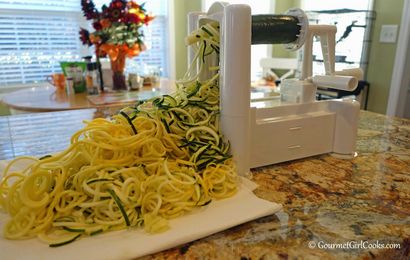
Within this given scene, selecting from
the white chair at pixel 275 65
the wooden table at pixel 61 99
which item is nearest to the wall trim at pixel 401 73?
the white chair at pixel 275 65

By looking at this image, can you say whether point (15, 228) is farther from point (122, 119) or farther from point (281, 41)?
point (281, 41)

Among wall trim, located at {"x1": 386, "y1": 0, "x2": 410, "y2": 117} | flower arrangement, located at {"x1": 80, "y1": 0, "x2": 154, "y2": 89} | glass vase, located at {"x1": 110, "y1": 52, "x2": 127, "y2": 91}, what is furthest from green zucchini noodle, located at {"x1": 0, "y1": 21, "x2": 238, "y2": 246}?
wall trim, located at {"x1": 386, "y1": 0, "x2": 410, "y2": 117}

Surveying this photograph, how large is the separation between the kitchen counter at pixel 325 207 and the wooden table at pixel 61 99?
2.77ft

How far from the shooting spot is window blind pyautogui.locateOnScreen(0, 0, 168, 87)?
2803 millimetres

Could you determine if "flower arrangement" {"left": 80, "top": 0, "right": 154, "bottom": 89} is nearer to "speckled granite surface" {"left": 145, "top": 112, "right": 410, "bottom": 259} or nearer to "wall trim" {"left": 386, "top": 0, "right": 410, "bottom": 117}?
"speckled granite surface" {"left": 145, "top": 112, "right": 410, "bottom": 259}

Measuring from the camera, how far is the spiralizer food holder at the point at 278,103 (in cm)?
56

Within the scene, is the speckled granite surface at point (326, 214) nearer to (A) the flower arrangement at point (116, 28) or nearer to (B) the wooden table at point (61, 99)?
(B) the wooden table at point (61, 99)

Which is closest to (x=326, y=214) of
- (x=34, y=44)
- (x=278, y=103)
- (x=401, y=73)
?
(x=278, y=103)

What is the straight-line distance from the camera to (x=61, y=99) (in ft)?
6.15

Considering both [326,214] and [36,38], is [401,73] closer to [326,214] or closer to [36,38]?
[326,214]

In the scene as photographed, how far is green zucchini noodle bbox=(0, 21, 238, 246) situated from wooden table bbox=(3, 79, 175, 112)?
119 cm

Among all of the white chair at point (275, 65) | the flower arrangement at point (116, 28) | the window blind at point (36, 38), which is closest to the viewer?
the flower arrangement at point (116, 28)

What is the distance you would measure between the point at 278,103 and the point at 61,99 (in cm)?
156

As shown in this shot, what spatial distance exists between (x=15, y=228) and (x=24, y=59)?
9.85 feet
